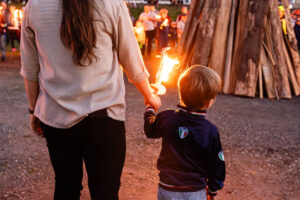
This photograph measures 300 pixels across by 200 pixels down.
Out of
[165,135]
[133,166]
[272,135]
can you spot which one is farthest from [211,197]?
[272,135]

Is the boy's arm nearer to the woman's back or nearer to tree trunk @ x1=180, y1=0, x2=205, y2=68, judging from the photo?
the woman's back

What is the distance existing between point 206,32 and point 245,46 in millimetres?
912

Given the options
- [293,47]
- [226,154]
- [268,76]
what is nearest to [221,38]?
[268,76]

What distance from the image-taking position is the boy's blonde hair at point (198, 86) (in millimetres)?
1873

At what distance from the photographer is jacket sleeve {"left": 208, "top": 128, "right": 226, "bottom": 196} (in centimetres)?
193

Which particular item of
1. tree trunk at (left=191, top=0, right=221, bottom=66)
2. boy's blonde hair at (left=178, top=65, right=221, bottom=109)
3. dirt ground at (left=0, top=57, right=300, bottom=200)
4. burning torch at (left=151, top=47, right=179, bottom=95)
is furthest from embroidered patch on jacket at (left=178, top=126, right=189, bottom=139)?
tree trunk at (left=191, top=0, right=221, bottom=66)

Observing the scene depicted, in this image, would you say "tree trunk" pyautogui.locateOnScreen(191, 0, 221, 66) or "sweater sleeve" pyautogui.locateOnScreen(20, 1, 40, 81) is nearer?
"sweater sleeve" pyautogui.locateOnScreen(20, 1, 40, 81)

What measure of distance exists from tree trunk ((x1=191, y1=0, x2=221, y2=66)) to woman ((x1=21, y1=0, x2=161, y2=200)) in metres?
5.95

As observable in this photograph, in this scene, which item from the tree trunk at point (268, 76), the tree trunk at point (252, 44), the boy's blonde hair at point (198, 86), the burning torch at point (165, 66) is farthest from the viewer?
the tree trunk at point (268, 76)

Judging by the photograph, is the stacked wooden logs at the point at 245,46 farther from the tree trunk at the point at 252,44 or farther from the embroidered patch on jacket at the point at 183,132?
the embroidered patch on jacket at the point at 183,132

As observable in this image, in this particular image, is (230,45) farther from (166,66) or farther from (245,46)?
(166,66)

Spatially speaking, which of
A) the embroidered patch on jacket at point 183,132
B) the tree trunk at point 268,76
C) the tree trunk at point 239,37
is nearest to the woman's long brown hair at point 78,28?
the embroidered patch on jacket at point 183,132

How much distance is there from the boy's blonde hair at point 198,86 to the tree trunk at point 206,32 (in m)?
5.86

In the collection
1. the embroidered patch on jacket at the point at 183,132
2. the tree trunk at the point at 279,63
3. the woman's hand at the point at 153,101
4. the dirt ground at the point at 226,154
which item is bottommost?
the dirt ground at the point at 226,154
